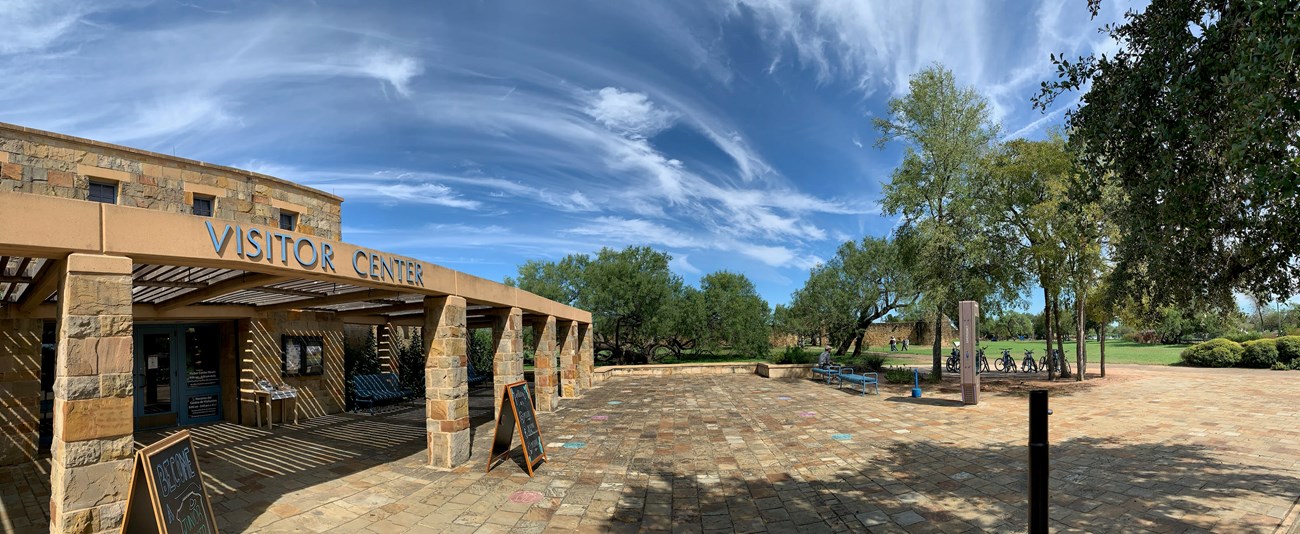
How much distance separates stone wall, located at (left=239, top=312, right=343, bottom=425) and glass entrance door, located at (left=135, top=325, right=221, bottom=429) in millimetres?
842

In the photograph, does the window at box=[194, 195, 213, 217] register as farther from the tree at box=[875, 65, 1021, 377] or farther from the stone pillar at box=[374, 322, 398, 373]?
the tree at box=[875, 65, 1021, 377]

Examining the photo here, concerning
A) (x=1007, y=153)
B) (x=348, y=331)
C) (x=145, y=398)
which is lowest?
(x=145, y=398)

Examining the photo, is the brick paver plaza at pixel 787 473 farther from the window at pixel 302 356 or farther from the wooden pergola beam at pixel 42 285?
the wooden pergola beam at pixel 42 285

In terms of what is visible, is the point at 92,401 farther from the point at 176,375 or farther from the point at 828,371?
the point at 828,371

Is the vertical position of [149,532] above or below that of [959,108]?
below

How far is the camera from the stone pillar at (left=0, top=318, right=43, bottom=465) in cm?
797

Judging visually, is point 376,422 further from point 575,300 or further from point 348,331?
point 575,300

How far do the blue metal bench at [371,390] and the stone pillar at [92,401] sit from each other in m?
8.90

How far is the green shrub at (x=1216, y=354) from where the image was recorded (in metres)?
18.4

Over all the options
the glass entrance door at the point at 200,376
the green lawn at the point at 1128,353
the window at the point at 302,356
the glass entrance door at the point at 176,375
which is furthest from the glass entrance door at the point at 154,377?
the green lawn at the point at 1128,353

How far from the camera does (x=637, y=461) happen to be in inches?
297

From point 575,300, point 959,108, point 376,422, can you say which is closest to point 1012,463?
point 376,422

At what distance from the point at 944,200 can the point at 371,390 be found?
1747 cm

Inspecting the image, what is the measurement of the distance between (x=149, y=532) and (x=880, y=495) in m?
6.45
